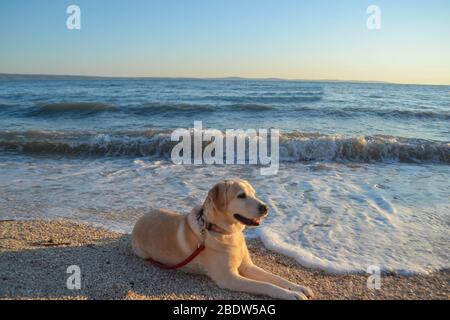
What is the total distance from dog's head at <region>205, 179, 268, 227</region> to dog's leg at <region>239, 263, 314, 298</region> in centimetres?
52

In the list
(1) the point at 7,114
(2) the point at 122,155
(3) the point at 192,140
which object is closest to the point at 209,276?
(2) the point at 122,155

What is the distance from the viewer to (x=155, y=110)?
782 inches

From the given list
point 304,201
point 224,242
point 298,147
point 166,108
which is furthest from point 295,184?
point 166,108

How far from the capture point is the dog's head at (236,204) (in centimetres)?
374

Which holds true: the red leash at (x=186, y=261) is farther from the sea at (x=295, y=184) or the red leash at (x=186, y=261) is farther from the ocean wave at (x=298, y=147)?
the ocean wave at (x=298, y=147)

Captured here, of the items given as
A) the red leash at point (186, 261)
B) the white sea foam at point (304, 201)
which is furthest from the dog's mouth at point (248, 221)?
the white sea foam at point (304, 201)

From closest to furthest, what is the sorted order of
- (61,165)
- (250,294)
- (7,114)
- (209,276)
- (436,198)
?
(250,294) → (209,276) → (436,198) → (61,165) → (7,114)

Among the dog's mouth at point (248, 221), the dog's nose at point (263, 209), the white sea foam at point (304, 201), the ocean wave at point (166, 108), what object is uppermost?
the ocean wave at point (166, 108)

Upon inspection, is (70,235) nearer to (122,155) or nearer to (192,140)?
(122,155)

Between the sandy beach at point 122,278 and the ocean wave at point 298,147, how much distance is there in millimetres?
6316

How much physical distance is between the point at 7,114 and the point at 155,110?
6.70m

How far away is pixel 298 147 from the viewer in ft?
37.6

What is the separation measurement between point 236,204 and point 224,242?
0.40 m
